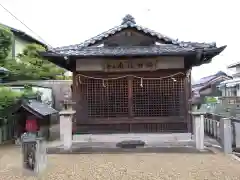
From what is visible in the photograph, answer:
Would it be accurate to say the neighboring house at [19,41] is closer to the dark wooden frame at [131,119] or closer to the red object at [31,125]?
the dark wooden frame at [131,119]

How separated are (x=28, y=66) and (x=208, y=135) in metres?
13.9

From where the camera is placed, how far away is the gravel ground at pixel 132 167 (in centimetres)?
736

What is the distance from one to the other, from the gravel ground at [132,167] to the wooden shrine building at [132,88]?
2.75 meters

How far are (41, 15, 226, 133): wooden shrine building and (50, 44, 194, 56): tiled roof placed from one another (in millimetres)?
43

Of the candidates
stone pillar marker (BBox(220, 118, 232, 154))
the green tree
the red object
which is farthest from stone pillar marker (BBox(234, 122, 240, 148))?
the green tree

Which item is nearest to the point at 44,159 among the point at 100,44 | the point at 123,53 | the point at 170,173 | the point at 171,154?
the point at 170,173

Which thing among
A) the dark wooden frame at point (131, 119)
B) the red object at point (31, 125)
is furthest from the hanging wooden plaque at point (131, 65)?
the red object at point (31, 125)

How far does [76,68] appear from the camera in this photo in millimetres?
12719

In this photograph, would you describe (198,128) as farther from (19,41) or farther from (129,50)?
(19,41)

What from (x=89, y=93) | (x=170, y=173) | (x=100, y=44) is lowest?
(x=170, y=173)

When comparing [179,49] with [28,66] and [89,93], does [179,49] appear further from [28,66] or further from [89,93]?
[28,66]

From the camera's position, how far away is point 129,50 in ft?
39.6

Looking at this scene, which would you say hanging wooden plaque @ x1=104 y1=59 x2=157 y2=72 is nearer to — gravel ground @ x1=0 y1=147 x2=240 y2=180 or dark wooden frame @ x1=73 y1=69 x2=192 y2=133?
dark wooden frame @ x1=73 y1=69 x2=192 y2=133

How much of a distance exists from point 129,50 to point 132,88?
1.63m
